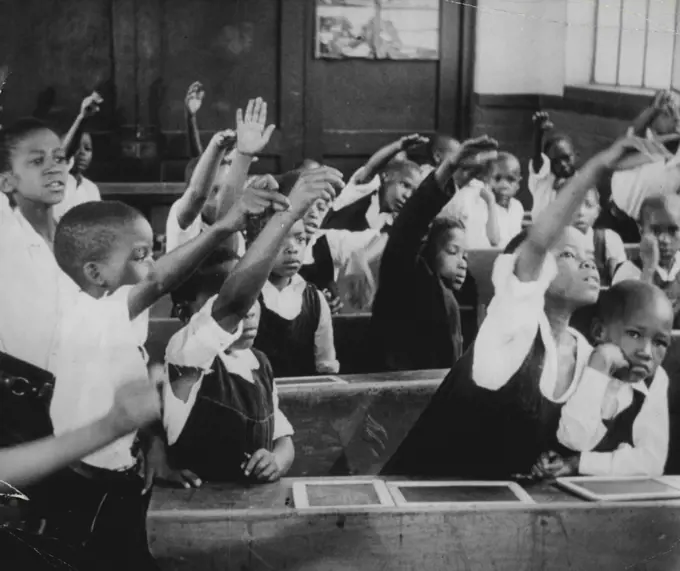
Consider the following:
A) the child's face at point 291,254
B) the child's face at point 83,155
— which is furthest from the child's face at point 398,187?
the child's face at point 83,155

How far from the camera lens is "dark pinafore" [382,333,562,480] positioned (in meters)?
1.57

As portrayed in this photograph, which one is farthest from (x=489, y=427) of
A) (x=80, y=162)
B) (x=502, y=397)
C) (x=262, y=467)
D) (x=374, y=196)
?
(x=374, y=196)

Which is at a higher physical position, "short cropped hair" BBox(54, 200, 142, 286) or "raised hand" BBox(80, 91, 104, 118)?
"raised hand" BBox(80, 91, 104, 118)

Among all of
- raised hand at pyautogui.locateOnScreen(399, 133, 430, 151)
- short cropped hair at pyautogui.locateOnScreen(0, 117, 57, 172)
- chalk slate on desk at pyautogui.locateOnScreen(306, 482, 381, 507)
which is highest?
short cropped hair at pyautogui.locateOnScreen(0, 117, 57, 172)

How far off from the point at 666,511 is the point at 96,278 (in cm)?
85

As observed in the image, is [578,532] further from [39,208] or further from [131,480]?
[39,208]

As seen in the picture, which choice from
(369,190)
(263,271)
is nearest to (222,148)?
(263,271)

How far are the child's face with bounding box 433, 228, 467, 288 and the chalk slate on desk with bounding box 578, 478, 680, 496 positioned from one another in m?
0.67

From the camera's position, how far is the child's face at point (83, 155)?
1.63 metres

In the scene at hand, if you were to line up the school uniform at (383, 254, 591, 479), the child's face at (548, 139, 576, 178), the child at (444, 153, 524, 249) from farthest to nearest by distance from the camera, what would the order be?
the child at (444, 153, 524, 249) < the child's face at (548, 139, 576, 178) < the school uniform at (383, 254, 591, 479)

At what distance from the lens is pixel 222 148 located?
161 cm

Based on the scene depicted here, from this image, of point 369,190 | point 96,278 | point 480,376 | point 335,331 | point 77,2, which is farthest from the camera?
point 369,190

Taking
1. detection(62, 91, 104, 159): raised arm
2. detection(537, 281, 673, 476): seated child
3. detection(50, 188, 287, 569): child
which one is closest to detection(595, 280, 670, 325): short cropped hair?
detection(537, 281, 673, 476): seated child

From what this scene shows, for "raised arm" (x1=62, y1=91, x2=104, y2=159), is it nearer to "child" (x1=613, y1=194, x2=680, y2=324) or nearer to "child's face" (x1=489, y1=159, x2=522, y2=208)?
"child" (x1=613, y1=194, x2=680, y2=324)
